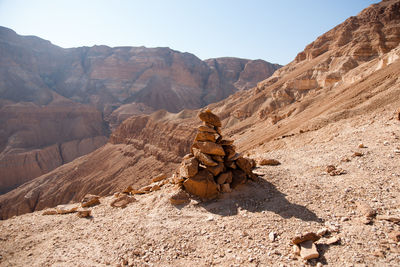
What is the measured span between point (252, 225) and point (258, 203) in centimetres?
110

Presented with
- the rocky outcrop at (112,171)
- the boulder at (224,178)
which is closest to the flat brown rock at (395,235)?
the boulder at (224,178)

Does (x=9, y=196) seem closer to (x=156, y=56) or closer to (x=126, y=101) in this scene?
(x=126, y=101)

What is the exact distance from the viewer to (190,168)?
285 inches

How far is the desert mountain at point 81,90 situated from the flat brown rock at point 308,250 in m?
57.0

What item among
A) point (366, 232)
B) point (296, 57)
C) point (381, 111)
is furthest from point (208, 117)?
point (296, 57)

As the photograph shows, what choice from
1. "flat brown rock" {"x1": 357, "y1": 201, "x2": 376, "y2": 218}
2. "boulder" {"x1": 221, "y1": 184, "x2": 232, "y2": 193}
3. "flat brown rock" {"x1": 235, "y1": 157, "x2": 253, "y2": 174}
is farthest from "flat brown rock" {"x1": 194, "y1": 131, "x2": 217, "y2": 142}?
"flat brown rock" {"x1": 357, "y1": 201, "x2": 376, "y2": 218}

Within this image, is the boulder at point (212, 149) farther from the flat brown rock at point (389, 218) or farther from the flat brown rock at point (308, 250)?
the flat brown rock at point (389, 218)

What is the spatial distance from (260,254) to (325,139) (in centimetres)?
881

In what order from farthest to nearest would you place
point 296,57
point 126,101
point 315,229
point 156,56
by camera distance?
point 156,56 < point 126,101 < point 296,57 < point 315,229

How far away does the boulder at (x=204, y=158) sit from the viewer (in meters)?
7.30

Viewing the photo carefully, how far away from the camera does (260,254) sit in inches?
174

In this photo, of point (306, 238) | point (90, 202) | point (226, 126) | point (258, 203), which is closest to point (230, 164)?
point (258, 203)

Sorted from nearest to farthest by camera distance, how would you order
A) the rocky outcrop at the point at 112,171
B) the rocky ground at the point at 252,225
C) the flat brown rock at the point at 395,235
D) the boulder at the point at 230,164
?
the flat brown rock at the point at 395,235 < the rocky ground at the point at 252,225 < the boulder at the point at 230,164 < the rocky outcrop at the point at 112,171

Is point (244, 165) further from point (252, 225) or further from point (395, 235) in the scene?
point (395, 235)
